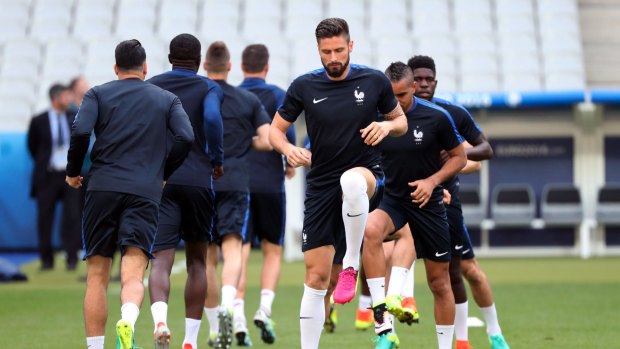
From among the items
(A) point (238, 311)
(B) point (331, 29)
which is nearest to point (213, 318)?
(A) point (238, 311)

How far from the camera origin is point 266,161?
1248 cm

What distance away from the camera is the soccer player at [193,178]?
9.65 metres

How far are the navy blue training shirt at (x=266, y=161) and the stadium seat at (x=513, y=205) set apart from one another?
398 inches

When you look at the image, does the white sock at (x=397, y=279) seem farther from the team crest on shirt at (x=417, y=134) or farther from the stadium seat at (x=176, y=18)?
the stadium seat at (x=176, y=18)

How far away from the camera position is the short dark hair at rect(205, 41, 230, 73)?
1118 cm

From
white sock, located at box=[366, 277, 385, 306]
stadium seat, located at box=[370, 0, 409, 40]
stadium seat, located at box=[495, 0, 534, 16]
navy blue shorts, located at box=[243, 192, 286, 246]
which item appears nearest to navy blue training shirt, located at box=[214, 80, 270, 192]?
navy blue shorts, located at box=[243, 192, 286, 246]

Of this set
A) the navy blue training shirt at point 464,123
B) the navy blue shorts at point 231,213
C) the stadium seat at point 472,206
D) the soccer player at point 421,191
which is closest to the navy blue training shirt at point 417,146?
the soccer player at point 421,191

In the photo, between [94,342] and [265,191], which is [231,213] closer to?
[265,191]

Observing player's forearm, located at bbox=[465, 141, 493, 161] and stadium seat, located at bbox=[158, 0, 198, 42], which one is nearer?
player's forearm, located at bbox=[465, 141, 493, 161]

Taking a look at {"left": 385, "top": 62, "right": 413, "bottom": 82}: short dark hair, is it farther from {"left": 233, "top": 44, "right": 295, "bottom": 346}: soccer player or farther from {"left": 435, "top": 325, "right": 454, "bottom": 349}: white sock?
{"left": 233, "top": 44, "right": 295, "bottom": 346}: soccer player

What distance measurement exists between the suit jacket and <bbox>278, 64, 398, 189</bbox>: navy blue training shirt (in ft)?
36.7

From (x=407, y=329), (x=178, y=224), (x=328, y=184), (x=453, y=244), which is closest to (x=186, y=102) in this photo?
(x=178, y=224)

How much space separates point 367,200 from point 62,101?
446 inches

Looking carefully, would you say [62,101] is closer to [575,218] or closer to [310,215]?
[575,218]
